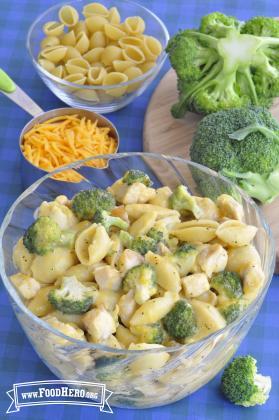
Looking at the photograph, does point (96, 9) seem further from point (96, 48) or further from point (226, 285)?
point (226, 285)

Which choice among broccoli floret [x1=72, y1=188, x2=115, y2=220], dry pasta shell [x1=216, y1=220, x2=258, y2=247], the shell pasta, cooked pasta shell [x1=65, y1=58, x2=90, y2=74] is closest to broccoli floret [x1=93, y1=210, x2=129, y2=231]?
broccoli floret [x1=72, y1=188, x2=115, y2=220]

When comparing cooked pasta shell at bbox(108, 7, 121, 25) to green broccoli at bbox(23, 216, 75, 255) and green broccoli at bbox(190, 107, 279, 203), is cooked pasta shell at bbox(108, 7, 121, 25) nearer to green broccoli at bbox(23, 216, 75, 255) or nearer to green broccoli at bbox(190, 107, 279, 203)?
green broccoli at bbox(190, 107, 279, 203)

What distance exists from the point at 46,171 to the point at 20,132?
437mm

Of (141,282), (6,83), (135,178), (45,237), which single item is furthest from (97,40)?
(141,282)

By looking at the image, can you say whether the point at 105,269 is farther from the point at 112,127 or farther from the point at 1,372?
the point at 112,127

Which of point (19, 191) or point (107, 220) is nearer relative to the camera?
point (107, 220)

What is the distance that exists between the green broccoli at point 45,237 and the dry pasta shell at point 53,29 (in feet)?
3.67

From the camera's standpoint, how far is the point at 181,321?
6.08 feet

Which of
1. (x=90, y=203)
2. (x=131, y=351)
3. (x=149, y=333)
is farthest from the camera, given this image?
(x=90, y=203)

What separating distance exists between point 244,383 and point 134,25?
1.47 metres

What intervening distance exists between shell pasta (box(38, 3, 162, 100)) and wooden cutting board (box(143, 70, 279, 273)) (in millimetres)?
108

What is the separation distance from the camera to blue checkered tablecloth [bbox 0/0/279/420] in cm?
214

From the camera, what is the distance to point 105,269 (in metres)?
1.93

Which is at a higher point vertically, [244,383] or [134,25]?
[134,25]
